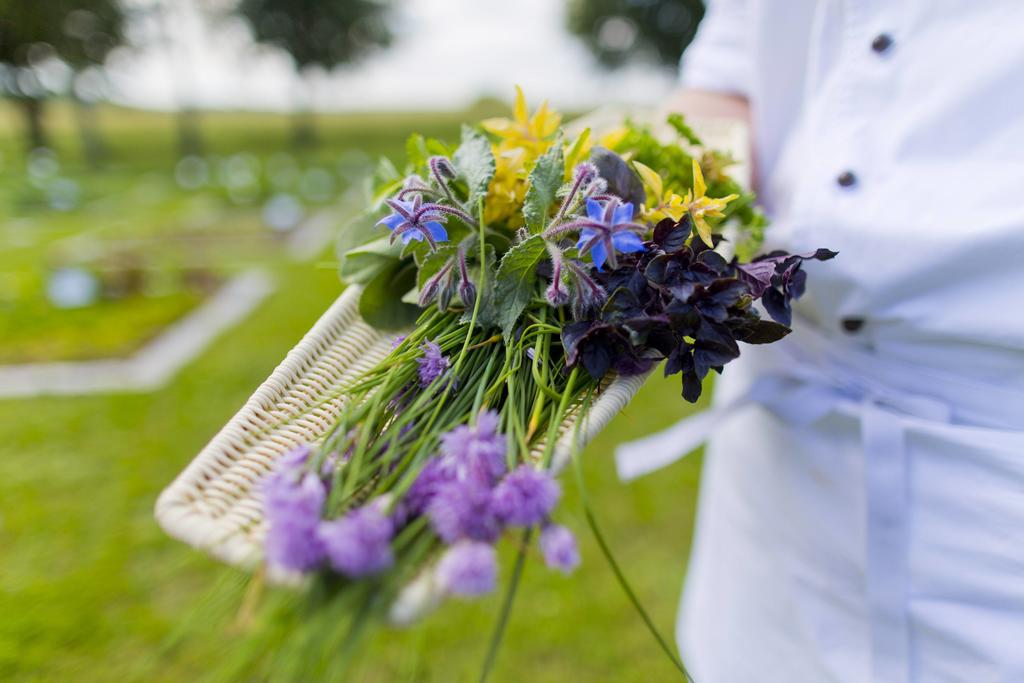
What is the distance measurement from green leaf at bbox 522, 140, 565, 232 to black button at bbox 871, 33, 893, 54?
1.79 feet

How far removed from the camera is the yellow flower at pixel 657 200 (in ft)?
2.66

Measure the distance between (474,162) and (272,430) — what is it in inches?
15.1

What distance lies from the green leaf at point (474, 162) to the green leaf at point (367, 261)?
0.40ft

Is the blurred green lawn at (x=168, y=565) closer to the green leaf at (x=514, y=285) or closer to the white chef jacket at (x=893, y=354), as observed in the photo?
the white chef jacket at (x=893, y=354)

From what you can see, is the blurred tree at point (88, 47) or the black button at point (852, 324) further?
the blurred tree at point (88, 47)

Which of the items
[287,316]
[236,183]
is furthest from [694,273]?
[236,183]

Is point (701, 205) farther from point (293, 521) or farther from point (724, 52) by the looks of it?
point (724, 52)

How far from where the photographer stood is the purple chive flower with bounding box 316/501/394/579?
1.79ft

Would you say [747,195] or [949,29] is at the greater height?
[949,29]

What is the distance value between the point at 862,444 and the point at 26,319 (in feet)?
15.0

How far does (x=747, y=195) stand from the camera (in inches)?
38.9

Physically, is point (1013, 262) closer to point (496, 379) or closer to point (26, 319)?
point (496, 379)

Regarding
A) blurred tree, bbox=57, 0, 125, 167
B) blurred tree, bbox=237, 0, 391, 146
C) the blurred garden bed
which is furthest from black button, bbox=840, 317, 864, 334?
blurred tree, bbox=237, 0, 391, 146

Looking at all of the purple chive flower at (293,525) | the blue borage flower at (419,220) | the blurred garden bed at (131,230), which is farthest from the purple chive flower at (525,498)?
the blurred garden bed at (131,230)
